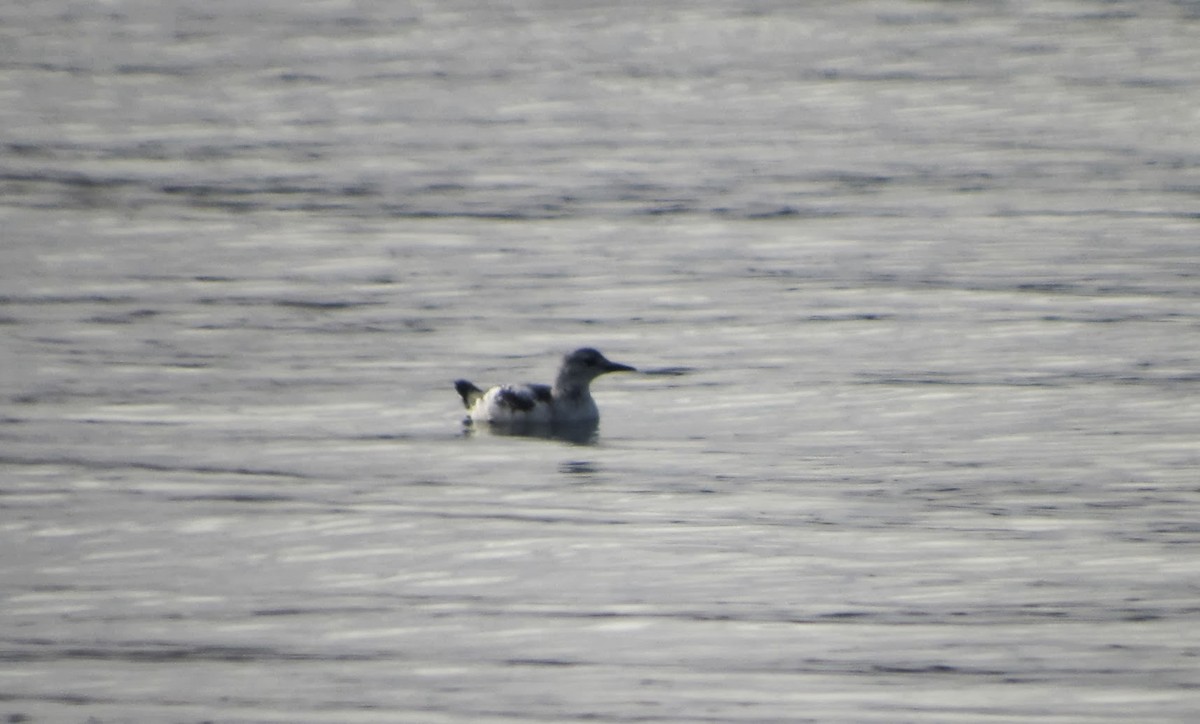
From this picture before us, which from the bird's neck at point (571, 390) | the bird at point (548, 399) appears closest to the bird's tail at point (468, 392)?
the bird at point (548, 399)

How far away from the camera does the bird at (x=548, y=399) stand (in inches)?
679

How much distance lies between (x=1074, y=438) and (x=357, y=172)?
13.9 metres

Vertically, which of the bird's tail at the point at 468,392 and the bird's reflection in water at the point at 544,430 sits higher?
the bird's tail at the point at 468,392

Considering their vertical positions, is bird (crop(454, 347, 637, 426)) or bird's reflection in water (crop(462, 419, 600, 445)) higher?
bird (crop(454, 347, 637, 426))

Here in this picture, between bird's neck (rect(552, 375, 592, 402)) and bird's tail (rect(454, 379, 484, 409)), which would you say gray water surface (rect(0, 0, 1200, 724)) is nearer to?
bird's tail (rect(454, 379, 484, 409))

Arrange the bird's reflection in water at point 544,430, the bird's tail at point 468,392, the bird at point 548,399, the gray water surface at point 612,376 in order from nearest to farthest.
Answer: the gray water surface at point 612,376 → the bird's reflection in water at point 544,430 → the bird at point 548,399 → the bird's tail at point 468,392

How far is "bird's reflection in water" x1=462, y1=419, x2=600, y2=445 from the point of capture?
17.1m

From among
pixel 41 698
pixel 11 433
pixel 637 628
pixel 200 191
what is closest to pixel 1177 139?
pixel 200 191

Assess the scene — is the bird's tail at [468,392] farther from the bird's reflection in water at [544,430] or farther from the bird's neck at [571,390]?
the bird's neck at [571,390]

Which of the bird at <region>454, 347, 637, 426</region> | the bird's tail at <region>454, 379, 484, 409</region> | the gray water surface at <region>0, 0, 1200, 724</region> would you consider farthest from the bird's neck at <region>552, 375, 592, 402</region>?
the bird's tail at <region>454, 379, 484, 409</region>

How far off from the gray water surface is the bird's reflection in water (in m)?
0.14

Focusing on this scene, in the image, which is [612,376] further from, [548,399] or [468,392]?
[468,392]

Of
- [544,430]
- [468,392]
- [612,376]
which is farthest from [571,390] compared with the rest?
[612,376]

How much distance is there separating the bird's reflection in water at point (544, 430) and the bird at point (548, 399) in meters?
0.02
